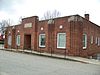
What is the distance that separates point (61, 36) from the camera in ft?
79.2

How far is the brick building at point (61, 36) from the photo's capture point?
2261cm

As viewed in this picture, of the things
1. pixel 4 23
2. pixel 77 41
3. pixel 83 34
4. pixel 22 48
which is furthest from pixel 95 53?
pixel 4 23

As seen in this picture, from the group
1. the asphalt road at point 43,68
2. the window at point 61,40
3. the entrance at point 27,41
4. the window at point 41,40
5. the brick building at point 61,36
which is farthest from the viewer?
the entrance at point 27,41

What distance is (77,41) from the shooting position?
22.5 meters

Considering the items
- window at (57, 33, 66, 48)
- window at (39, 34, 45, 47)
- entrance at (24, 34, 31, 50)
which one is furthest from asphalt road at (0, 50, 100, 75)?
entrance at (24, 34, 31, 50)

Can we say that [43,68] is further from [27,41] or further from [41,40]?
[27,41]

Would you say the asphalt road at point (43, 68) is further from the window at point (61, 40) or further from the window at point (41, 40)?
the window at point (41, 40)

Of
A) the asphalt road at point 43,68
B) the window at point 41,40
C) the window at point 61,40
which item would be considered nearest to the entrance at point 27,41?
the window at point 41,40

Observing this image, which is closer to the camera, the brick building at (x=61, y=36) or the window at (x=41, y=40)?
the brick building at (x=61, y=36)

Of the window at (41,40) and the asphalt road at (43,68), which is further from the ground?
the window at (41,40)

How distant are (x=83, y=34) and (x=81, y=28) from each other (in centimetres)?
174

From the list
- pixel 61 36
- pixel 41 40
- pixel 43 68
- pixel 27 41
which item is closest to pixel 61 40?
pixel 61 36

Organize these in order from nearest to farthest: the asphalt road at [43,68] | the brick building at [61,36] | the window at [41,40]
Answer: the asphalt road at [43,68] → the brick building at [61,36] → the window at [41,40]

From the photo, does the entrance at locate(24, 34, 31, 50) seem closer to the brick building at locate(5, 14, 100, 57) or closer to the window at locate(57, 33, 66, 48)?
the brick building at locate(5, 14, 100, 57)
